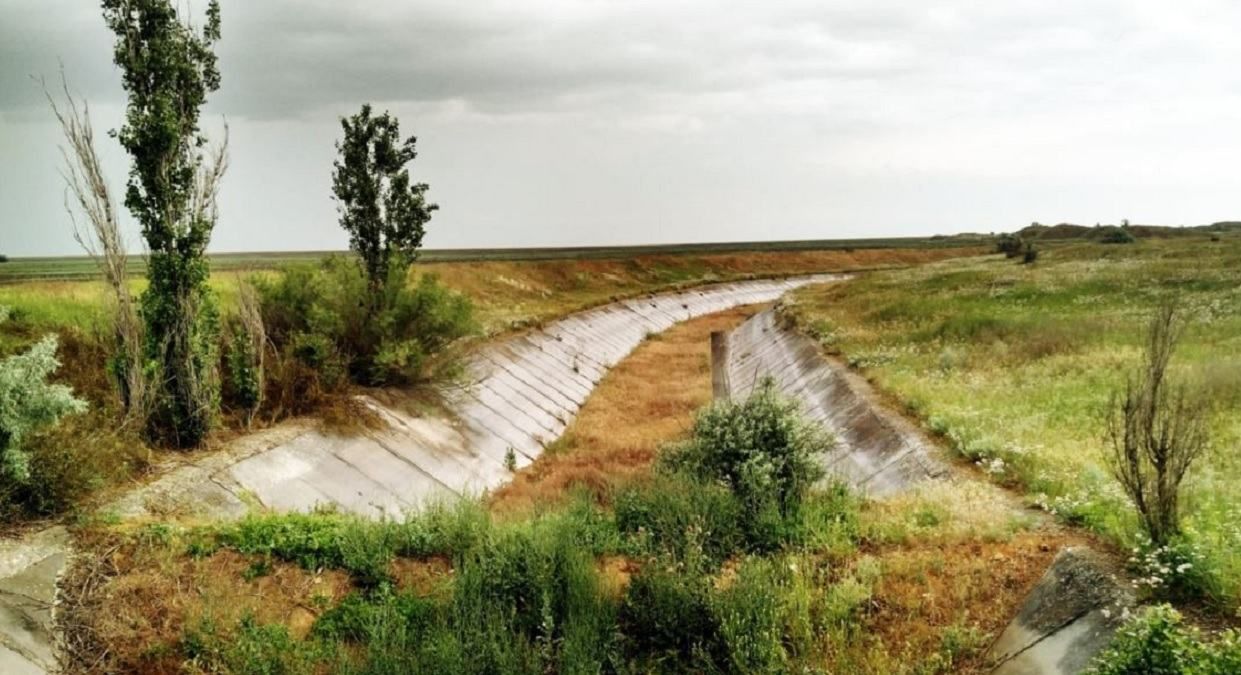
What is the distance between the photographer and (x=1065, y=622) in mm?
8266

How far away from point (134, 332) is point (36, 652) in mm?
7800

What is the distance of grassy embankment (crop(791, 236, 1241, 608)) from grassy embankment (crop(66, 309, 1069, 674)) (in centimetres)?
146

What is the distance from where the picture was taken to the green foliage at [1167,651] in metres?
6.54

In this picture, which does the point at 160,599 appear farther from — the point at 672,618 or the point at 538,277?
the point at 538,277

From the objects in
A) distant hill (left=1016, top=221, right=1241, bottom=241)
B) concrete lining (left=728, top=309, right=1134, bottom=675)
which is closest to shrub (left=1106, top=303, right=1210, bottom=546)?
concrete lining (left=728, top=309, right=1134, bottom=675)

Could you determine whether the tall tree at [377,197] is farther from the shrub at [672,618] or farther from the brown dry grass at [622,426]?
the shrub at [672,618]

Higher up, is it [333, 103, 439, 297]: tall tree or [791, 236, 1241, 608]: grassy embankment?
[333, 103, 439, 297]: tall tree

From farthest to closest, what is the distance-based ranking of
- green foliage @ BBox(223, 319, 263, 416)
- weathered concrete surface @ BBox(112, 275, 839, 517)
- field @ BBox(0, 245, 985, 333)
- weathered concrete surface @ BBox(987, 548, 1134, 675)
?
field @ BBox(0, 245, 985, 333) < green foliage @ BBox(223, 319, 263, 416) < weathered concrete surface @ BBox(112, 275, 839, 517) < weathered concrete surface @ BBox(987, 548, 1134, 675)

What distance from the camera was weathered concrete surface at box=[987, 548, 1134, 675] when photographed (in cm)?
788

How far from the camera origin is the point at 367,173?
84.9 feet

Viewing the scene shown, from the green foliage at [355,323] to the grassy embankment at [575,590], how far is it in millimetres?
9930

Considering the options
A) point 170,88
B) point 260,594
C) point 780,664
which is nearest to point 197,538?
point 260,594

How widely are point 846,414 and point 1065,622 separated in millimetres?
14740

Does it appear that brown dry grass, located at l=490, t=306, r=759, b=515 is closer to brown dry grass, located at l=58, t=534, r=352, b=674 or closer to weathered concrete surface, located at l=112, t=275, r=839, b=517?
weathered concrete surface, located at l=112, t=275, r=839, b=517
